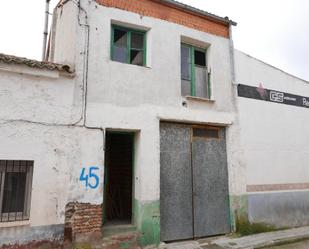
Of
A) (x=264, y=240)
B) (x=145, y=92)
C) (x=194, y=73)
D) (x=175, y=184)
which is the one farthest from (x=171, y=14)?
(x=264, y=240)

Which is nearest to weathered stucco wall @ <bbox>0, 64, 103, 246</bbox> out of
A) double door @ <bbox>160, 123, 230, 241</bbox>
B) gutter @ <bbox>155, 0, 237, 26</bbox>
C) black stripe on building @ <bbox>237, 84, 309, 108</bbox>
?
double door @ <bbox>160, 123, 230, 241</bbox>

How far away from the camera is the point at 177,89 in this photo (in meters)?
7.31

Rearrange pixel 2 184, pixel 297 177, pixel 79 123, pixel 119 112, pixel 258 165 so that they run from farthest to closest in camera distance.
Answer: pixel 297 177 < pixel 258 165 < pixel 119 112 < pixel 79 123 < pixel 2 184

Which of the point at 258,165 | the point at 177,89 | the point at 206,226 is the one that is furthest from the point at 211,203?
the point at 177,89

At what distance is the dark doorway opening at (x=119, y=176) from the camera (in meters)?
7.68

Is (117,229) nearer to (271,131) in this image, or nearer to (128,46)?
(128,46)

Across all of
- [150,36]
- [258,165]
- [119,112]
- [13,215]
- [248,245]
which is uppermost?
[150,36]

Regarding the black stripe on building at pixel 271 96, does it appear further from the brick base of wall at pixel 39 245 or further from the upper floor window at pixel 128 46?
the brick base of wall at pixel 39 245

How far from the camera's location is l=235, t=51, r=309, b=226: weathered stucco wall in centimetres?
820

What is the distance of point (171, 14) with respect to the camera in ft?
25.0

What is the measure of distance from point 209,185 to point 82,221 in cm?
363

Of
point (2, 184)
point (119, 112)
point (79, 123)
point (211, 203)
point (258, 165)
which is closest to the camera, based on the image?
point (2, 184)

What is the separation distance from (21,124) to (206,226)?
17.6ft

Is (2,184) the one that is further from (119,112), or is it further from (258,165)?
(258,165)
